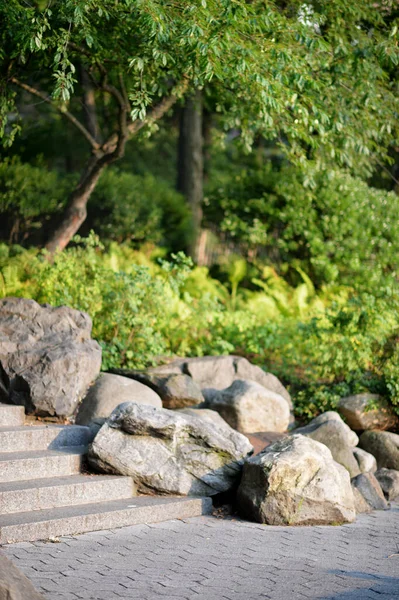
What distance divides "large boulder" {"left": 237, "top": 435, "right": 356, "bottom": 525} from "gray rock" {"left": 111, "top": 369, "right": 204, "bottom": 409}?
196cm

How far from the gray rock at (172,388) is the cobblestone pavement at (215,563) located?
2.21m

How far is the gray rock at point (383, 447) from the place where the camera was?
900 centimetres

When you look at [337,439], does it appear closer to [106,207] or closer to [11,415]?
[11,415]

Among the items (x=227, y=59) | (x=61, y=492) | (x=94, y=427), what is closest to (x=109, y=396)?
(x=94, y=427)

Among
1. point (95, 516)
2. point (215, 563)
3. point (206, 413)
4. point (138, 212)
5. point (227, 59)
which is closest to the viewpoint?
point (215, 563)

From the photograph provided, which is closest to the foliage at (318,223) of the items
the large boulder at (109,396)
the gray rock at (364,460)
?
the gray rock at (364,460)

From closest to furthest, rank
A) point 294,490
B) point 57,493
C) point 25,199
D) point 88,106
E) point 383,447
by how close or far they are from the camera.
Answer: point 57,493
point 294,490
point 383,447
point 25,199
point 88,106

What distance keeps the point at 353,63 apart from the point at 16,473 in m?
6.63

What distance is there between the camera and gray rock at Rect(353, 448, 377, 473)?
27.5ft

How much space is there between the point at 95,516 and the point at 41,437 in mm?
1369

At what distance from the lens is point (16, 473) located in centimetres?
648

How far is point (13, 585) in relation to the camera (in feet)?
13.0

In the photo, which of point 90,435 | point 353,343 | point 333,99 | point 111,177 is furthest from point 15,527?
point 111,177

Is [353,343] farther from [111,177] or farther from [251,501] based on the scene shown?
[111,177]
